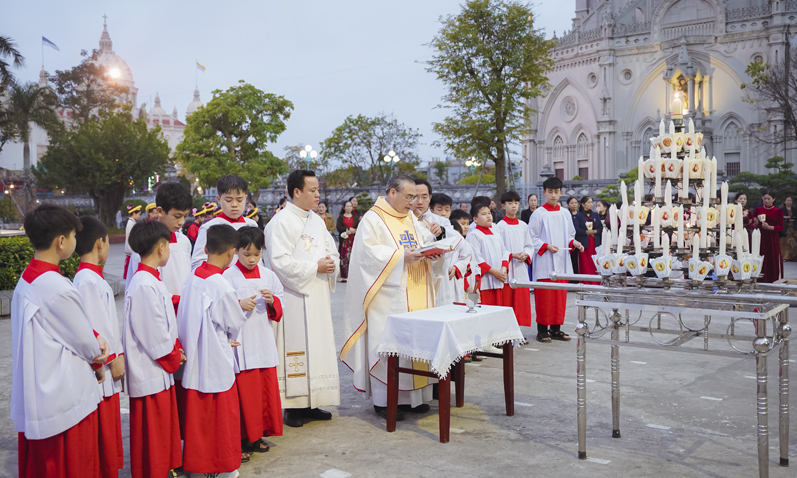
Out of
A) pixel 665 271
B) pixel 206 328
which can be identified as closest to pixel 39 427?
pixel 206 328

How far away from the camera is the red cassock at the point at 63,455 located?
3.44 metres

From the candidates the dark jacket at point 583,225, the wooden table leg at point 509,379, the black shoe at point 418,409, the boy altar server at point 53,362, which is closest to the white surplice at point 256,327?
the boy altar server at point 53,362

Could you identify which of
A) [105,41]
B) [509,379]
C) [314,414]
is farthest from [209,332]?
[105,41]

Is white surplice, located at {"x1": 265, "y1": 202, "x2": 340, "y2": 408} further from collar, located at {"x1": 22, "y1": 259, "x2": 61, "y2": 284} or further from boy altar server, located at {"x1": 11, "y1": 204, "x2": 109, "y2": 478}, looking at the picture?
collar, located at {"x1": 22, "y1": 259, "x2": 61, "y2": 284}

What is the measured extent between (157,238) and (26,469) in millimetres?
1380

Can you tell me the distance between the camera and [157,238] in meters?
3.97

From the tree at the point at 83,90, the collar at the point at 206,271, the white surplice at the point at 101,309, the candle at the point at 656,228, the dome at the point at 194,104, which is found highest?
the dome at the point at 194,104

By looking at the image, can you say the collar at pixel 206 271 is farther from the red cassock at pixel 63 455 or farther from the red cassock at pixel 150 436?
the red cassock at pixel 63 455

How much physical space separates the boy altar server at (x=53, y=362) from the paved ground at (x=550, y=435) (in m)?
1.01

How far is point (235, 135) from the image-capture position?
3462 cm

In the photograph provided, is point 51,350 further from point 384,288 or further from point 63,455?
point 384,288

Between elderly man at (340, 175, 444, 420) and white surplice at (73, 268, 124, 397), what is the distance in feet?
6.84

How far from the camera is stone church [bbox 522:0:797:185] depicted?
37.4m

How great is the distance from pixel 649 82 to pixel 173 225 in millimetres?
40965
